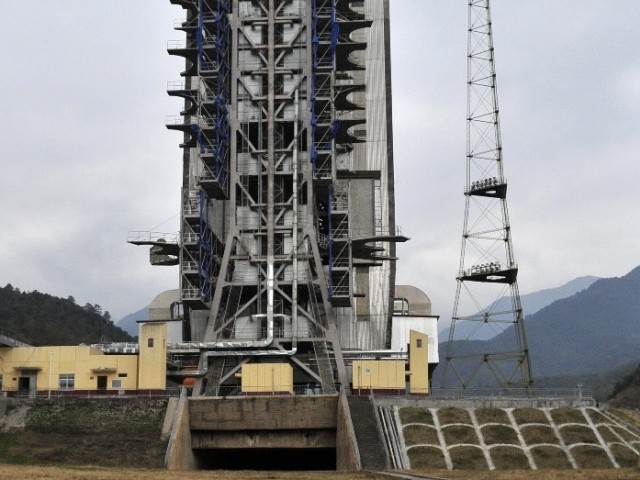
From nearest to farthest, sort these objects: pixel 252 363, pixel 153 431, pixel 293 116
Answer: pixel 153 431, pixel 252 363, pixel 293 116

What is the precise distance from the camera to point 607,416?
5831 cm

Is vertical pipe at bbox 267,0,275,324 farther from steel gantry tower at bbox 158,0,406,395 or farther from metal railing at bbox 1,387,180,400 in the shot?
metal railing at bbox 1,387,180,400

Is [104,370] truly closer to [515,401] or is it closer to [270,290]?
[270,290]

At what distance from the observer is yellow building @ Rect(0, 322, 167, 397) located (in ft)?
221

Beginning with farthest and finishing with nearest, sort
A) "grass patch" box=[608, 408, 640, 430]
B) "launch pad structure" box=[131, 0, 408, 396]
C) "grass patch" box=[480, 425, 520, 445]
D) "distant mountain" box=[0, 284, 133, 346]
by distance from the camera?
"distant mountain" box=[0, 284, 133, 346] < "launch pad structure" box=[131, 0, 408, 396] < "grass patch" box=[608, 408, 640, 430] < "grass patch" box=[480, 425, 520, 445]

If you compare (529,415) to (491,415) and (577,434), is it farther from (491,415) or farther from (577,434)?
(577,434)

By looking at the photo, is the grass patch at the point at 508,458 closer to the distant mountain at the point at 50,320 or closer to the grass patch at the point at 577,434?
the grass patch at the point at 577,434

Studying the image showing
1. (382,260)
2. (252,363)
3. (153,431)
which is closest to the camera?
(153,431)

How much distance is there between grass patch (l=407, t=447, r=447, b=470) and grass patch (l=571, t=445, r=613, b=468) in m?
6.84

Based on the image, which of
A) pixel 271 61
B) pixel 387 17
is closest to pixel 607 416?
pixel 271 61

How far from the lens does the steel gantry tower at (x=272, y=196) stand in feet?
246

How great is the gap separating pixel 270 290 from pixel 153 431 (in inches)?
786

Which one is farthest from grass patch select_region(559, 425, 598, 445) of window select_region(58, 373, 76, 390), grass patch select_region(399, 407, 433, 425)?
window select_region(58, 373, 76, 390)

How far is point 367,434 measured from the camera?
56.1 m
